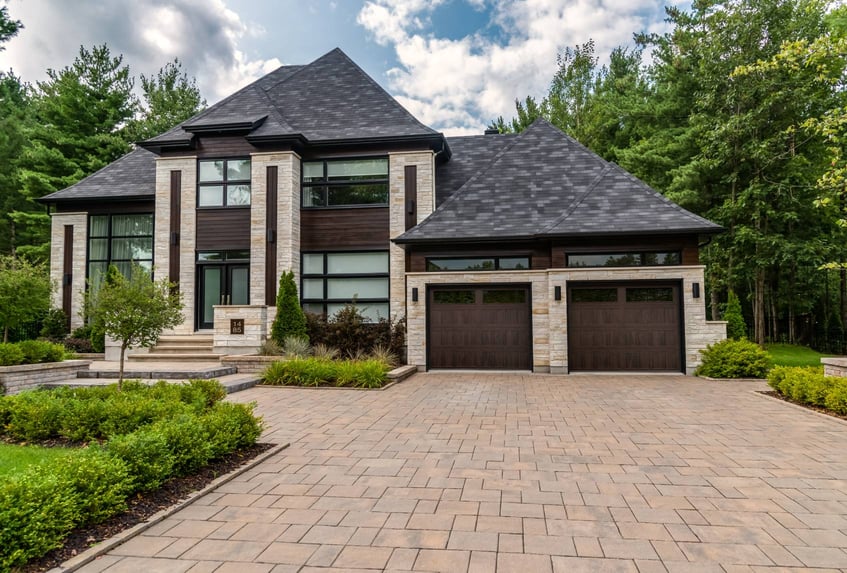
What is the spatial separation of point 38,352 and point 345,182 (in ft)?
28.2

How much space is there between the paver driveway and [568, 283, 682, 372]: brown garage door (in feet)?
16.3

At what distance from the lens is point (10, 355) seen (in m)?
8.70

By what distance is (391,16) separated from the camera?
15969 millimetres

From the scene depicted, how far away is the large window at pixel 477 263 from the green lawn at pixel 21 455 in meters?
9.44

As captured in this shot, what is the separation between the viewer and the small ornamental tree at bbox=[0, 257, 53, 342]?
9.86 metres

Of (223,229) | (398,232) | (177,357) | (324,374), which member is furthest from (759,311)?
(177,357)

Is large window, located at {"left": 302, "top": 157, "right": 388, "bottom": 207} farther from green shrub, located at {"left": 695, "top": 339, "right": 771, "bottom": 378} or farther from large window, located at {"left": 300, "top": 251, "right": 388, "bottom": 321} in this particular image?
green shrub, located at {"left": 695, "top": 339, "right": 771, "bottom": 378}

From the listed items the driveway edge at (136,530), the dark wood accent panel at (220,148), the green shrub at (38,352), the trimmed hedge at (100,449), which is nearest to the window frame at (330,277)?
the dark wood accent panel at (220,148)

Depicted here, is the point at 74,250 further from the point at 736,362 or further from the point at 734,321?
the point at 734,321

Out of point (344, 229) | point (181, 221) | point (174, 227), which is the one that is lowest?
point (344, 229)

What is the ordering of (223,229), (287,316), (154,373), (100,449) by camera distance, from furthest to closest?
(223,229) → (287,316) → (154,373) → (100,449)

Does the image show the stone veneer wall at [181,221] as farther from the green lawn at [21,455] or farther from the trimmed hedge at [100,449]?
the green lawn at [21,455]

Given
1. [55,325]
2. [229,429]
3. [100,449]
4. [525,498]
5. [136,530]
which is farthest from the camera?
[55,325]

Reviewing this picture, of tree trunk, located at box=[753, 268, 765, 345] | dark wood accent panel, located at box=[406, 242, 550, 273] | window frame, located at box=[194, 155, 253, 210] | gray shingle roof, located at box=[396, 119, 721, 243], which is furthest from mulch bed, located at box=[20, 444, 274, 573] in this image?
tree trunk, located at box=[753, 268, 765, 345]
